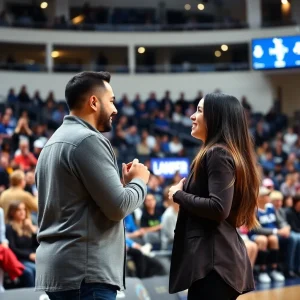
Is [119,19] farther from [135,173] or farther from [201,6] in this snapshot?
[135,173]

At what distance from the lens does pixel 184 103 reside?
1019 inches

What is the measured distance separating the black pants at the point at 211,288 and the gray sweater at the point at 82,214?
45cm

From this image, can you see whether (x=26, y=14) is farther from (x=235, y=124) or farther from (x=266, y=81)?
(x=235, y=124)

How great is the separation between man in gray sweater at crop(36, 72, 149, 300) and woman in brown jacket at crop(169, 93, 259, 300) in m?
0.37

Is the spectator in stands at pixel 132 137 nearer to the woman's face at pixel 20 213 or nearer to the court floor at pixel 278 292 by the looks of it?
the court floor at pixel 278 292

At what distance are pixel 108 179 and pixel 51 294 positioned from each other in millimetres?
565

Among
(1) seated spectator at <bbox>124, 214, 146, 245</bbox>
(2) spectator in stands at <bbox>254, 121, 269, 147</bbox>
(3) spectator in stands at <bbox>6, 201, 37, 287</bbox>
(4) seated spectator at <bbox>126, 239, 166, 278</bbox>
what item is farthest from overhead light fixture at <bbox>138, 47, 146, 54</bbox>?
(3) spectator in stands at <bbox>6, 201, 37, 287</bbox>

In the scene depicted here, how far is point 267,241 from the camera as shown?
11.3 m

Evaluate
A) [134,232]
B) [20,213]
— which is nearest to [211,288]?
[20,213]

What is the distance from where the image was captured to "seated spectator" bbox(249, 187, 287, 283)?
11.1 m

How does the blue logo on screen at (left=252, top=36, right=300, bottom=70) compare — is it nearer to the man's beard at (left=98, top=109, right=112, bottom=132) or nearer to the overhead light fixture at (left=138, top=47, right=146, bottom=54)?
the overhead light fixture at (left=138, top=47, right=146, bottom=54)

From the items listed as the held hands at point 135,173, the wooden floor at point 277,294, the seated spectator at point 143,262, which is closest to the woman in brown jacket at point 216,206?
the held hands at point 135,173

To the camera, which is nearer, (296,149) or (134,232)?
(134,232)

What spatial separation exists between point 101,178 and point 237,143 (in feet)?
2.71
